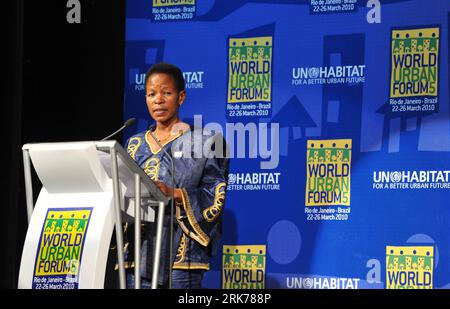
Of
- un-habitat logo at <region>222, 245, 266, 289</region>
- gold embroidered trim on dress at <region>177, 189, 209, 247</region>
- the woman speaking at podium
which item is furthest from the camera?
un-habitat logo at <region>222, 245, 266, 289</region>

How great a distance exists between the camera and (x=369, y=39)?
6.35 metres

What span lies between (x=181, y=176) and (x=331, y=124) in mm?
1066

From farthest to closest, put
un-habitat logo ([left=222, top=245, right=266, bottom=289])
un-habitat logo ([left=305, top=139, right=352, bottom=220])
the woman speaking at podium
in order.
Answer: un-habitat logo ([left=222, top=245, right=266, bottom=289]) < un-habitat logo ([left=305, top=139, right=352, bottom=220]) < the woman speaking at podium

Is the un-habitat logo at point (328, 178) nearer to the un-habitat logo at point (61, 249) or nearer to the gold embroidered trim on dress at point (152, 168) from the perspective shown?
the gold embroidered trim on dress at point (152, 168)

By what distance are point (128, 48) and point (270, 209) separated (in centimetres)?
153

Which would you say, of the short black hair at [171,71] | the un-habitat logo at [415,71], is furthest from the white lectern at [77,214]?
the un-habitat logo at [415,71]

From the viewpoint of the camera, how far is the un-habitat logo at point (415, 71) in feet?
20.4

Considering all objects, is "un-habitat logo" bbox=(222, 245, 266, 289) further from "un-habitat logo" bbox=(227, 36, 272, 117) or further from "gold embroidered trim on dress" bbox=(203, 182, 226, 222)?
"un-habitat logo" bbox=(227, 36, 272, 117)

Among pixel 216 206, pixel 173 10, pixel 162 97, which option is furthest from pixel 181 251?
pixel 173 10

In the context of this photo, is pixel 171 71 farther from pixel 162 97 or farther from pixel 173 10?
pixel 173 10

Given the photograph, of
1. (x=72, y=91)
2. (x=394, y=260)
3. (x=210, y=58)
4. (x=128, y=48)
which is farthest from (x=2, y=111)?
(x=394, y=260)

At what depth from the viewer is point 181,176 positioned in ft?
20.1

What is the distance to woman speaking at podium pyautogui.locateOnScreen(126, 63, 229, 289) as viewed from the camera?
5.90 m

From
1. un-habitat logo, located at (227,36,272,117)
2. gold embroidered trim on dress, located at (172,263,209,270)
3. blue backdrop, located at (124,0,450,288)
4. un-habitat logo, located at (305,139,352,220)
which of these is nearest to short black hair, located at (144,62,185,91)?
blue backdrop, located at (124,0,450,288)
